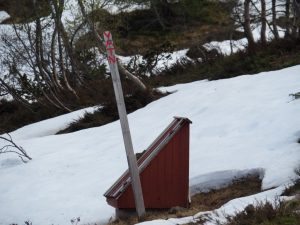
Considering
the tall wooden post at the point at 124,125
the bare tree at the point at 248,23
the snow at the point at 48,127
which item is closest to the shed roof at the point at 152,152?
the tall wooden post at the point at 124,125

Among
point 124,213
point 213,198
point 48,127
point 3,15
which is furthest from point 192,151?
point 3,15

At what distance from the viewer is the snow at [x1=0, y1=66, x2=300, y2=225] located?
6.14 m

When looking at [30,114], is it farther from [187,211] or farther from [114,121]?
[187,211]

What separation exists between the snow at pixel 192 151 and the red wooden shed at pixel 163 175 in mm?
666

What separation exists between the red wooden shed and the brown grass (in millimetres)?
140

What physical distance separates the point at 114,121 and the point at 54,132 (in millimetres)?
2121

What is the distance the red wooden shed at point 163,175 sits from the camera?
5410mm

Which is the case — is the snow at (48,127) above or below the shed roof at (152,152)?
below

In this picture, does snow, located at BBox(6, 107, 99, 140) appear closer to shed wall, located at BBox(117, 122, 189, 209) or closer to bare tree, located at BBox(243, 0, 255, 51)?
bare tree, located at BBox(243, 0, 255, 51)

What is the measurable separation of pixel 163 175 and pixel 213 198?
2.01 feet

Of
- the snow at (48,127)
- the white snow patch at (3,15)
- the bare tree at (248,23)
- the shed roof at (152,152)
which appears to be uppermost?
the white snow patch at (3,15)

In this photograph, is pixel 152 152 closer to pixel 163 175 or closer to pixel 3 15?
pixel 163 175

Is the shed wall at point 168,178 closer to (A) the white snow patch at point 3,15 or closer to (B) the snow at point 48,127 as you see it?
(B) the snow at point 48,127

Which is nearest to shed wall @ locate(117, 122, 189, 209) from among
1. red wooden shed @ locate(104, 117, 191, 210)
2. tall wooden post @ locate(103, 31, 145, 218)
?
red wooden shed @ locate(104, 117, 191, 210)
